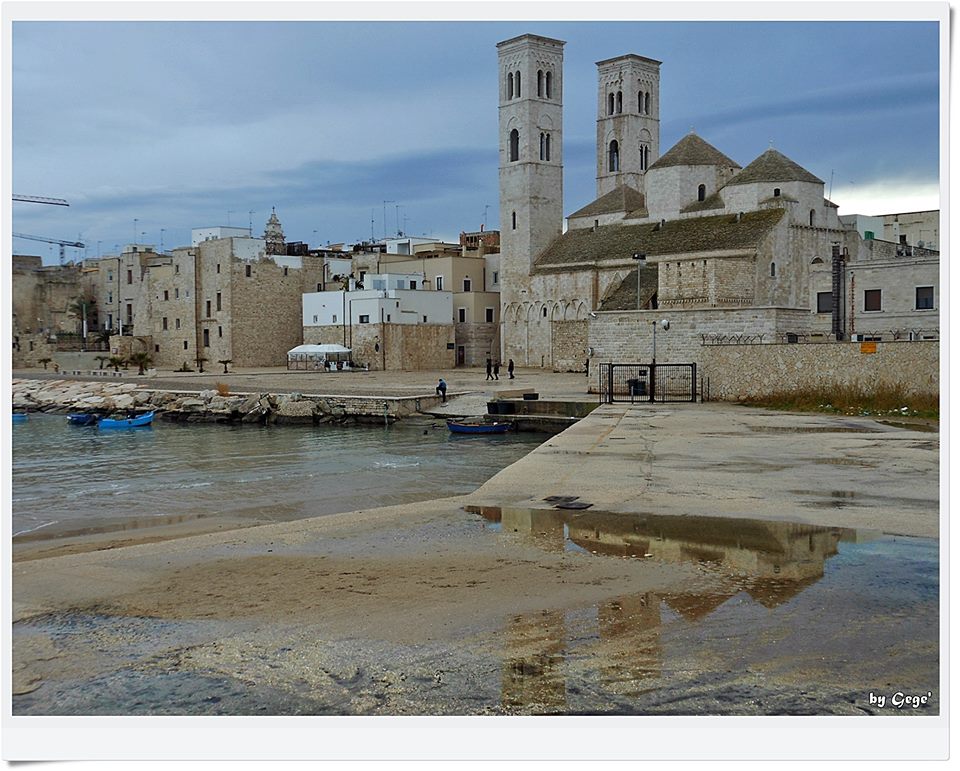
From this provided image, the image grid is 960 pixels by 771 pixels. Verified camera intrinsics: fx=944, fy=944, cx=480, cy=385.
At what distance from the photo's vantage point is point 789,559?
7559mm

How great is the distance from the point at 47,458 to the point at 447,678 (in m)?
21.4

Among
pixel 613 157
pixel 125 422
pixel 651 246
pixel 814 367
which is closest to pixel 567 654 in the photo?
pixel 814 367

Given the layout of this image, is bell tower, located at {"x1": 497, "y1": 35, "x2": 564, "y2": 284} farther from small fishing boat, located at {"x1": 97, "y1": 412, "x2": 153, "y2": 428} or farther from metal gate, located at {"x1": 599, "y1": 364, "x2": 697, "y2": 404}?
small fishing boat, located at {"x1": 97, "y1": 412, "x2": 153, "y2": 428}

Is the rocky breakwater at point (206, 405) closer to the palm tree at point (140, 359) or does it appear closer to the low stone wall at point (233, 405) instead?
the low stone wall at point (233, 405)

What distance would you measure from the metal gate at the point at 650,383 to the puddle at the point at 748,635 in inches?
762

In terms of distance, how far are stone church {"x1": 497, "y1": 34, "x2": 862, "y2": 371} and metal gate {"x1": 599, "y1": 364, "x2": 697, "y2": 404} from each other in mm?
622

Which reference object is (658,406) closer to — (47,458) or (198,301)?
(47,458)

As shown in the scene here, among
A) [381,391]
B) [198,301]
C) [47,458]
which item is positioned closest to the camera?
[47,458]

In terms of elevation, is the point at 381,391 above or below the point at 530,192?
below

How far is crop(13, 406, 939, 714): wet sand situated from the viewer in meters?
4.86

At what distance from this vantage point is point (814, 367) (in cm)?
2430

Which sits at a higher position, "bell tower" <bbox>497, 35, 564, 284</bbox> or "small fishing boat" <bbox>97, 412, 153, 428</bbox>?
"bell tower" <bbox>497, 35, 564, 284</bbox>

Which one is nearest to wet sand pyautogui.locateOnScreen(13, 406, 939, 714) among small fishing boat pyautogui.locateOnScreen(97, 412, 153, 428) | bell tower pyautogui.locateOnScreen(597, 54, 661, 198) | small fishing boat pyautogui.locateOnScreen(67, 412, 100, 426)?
small fishing boat pyautogui.locateOnScreen(97, 412, 153, 428)
